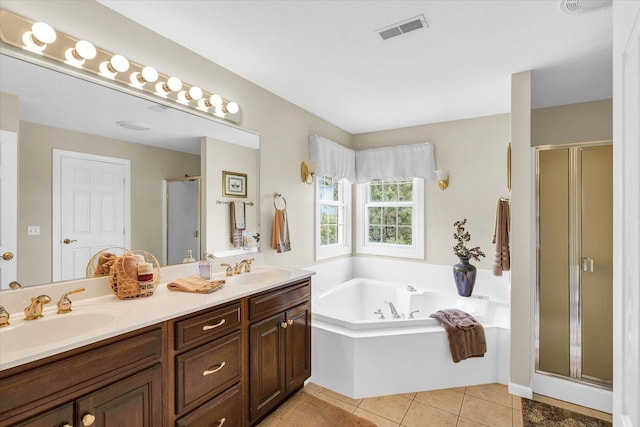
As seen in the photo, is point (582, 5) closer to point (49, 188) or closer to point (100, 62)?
point (100, 62)

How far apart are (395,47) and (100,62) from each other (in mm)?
1721

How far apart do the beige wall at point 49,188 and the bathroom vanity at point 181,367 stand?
0.28 meters

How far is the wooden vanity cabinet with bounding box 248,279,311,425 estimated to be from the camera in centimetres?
185

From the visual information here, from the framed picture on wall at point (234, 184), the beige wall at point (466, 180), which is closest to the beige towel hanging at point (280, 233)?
the framed picture on wall at point (234, 184)

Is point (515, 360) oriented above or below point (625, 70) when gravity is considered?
below

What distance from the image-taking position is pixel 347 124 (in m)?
3.78

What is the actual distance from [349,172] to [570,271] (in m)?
2.42

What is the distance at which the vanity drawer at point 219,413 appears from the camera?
1492mm

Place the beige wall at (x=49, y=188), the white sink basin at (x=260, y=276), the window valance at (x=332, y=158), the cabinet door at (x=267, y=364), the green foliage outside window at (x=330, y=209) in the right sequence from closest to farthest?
the beige wall at (x=49, y=188) < the cabinet door at (x=267, y=364) < the white sink basin at (x=260, y=276) < the window valance at (x=332, y=158) < the green foliage outside window at (x=330, y=209)

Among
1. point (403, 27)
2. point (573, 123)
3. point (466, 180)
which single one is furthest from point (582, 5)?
point (466, 180)

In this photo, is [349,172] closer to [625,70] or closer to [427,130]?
[427,130]

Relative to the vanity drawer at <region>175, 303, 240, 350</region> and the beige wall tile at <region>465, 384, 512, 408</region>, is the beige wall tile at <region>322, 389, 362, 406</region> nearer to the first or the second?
the beige wall tile at <region>465, 384, 512, 408</region>

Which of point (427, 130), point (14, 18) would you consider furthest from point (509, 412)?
point (14, 18)

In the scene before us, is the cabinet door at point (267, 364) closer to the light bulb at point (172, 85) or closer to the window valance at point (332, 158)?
the light bulb at point (172, 85)
